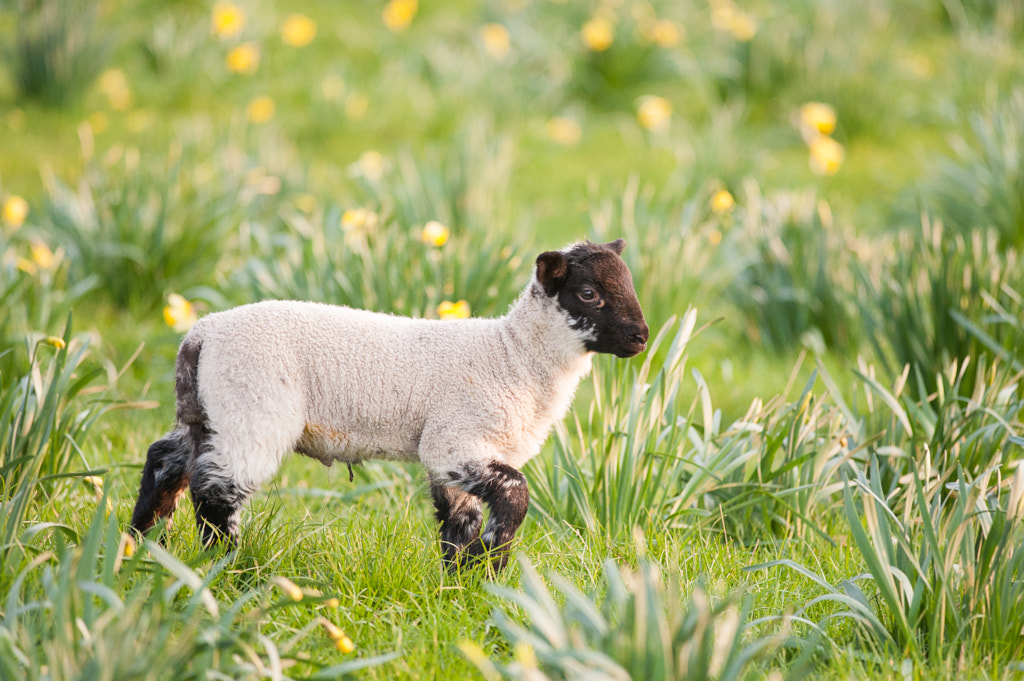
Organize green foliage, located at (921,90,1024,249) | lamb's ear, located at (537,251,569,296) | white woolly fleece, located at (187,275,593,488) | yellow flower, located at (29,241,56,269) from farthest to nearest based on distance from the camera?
green foliage, located at (921,90,1024,249)
yellow flower, located at (29,241,56,269)
lamb's ear, located at (537,251,569,296)
white woolly fleece, located at (187,275,593,488)

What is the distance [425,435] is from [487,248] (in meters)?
2.03

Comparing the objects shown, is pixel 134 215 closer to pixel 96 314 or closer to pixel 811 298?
pixel 96 314

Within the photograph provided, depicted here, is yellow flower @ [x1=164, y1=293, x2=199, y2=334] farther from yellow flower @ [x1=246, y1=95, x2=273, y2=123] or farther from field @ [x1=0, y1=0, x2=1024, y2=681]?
yellow flower @ [x1=246, y1=95, x2=273, y2=123]

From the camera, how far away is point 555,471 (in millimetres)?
3750

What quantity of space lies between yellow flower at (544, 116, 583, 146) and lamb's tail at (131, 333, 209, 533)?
241 inches

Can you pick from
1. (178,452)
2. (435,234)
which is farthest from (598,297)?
(435,234)

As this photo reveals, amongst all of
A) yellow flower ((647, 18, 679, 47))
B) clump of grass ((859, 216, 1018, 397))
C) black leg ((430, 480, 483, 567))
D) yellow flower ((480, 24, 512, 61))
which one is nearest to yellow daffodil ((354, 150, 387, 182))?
clump of grass ((859, 216, 1018, 397))

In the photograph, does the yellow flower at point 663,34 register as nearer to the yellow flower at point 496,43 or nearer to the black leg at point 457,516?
the yellow flower at point 496,43

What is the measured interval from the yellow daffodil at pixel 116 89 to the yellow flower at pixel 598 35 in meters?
4.21

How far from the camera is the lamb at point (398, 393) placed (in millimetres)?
2750

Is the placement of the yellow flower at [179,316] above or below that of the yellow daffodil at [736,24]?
below

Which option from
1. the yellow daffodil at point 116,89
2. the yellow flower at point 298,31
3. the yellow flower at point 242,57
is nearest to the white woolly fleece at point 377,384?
the yellow flower at point 242,57

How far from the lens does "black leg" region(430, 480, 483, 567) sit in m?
2.93

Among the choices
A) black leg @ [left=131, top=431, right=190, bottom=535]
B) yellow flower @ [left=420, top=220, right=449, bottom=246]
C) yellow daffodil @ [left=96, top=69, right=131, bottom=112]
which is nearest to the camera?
black leg @ [left=131, top=431, right=190, bottom=535]
